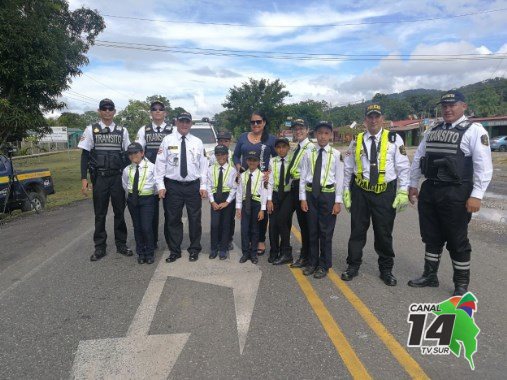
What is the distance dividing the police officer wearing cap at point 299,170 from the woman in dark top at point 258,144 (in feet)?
1.69

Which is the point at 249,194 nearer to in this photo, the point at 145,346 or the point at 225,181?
the point at 225,181

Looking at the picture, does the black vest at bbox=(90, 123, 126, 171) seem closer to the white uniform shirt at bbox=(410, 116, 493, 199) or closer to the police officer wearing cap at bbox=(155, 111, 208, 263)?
the police officer wearing cap at bbox=(155, 111, 208, 263)

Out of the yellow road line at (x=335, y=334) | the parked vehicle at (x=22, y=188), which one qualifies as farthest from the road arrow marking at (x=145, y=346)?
the parked vehicle at (x=22, y=188)

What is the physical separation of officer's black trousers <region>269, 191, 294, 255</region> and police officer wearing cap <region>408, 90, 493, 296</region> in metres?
1.65

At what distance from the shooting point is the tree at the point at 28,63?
10.7 m

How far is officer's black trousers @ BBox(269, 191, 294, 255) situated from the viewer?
17.5ft

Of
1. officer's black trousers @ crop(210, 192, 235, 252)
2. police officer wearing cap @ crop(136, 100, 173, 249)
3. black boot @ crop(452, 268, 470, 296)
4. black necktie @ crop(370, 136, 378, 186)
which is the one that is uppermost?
police officer wearing cap @ crop(136, 100, 173, 249)

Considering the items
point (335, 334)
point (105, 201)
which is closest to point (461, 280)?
point (335, 334)

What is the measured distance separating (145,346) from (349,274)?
256 cm

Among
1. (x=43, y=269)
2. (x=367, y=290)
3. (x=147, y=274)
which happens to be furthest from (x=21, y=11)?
(x=367, y=290)

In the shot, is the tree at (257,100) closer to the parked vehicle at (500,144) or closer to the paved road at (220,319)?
the parked vehicle at (500,144)

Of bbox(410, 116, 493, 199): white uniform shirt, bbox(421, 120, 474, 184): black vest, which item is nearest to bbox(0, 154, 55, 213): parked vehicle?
bbox(421, 120, 474, 184): black vest

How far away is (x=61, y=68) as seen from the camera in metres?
13.3

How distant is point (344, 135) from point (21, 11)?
55646 mm
